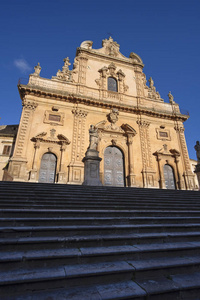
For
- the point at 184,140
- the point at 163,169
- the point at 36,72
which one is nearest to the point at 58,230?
the point at 163,169

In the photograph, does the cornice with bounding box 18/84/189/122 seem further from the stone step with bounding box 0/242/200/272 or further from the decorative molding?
the stone step with bounding box 0/242/200/272

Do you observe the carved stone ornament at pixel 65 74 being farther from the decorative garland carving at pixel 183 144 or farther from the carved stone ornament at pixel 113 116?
the decorative garland carving at pixel 183 144

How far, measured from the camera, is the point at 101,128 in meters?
15.1

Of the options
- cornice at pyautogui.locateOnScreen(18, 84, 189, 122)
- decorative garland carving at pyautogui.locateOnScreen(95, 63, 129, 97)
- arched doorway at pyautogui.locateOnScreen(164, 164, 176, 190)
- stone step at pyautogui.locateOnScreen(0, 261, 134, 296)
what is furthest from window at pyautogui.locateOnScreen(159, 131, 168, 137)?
stone step at pyautogui.locateOnScreen(0, 261, 134, 296)

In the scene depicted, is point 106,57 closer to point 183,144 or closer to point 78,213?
point 183,144

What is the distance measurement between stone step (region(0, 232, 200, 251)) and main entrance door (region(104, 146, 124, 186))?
34.7ft

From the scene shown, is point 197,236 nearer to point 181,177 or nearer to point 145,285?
point 145,285

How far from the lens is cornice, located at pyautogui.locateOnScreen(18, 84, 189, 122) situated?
14.2 m

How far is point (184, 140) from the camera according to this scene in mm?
17203

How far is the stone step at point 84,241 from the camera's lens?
264cm

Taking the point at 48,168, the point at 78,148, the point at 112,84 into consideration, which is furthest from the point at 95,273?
the point at 112,84

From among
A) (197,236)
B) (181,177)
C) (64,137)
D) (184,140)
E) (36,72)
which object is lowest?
(197,236)

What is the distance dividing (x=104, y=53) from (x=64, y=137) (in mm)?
12814

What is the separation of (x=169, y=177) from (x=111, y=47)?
16.9 metres
